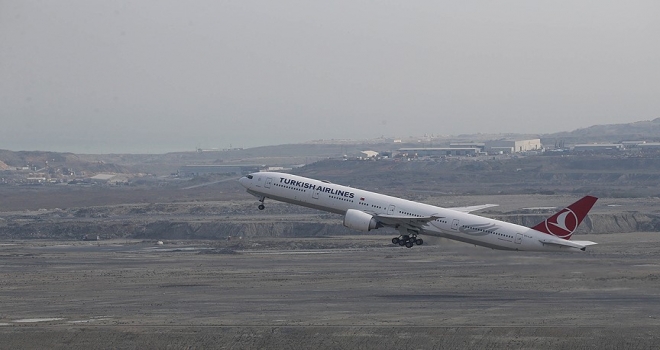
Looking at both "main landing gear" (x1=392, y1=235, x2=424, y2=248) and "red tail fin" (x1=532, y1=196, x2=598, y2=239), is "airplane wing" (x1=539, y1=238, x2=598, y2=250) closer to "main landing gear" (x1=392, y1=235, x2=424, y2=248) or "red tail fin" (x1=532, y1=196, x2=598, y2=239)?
"red tail fin" (x1=532, y1=196, x2=598, y2=239)

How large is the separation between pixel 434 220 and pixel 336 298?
12.0 metres

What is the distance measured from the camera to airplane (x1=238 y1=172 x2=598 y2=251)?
300ft

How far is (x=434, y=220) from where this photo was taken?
9294cm

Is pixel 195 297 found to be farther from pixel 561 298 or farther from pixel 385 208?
pixel 561 298

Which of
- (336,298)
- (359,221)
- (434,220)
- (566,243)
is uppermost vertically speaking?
(359,221)

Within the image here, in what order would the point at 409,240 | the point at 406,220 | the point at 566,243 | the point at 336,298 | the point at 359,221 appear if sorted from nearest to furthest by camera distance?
the point at 566,243 → the point at 336,298 → the point at 359,221 → the point at 406,220 → the point at 409,240

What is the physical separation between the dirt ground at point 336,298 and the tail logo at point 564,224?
5.51 meters

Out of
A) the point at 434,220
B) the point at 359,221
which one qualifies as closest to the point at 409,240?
the point at 434,220

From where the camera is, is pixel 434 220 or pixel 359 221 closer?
pixel 359 221

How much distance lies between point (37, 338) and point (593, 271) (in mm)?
55462

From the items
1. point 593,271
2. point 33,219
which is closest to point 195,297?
point 593,271

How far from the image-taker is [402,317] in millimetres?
80375

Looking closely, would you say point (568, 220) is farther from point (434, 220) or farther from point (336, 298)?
point (336, 298)

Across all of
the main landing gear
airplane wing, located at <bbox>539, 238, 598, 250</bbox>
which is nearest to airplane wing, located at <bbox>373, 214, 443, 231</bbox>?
the main landing gear
